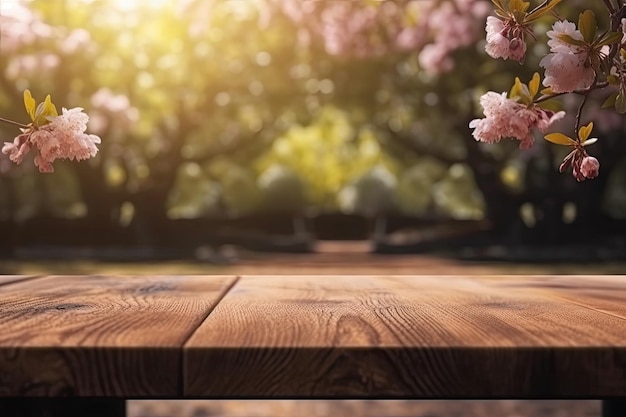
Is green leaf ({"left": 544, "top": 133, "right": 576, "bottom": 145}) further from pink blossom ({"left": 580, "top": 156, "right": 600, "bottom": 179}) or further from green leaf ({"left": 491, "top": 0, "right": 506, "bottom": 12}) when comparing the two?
green leaf ({"left": 491, "top": 0, "right": 506, "bottom": 12})

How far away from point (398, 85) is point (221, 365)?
15.1 meters

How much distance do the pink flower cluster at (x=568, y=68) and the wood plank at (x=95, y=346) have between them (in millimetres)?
690

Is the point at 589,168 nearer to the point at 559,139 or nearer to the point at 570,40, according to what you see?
the point at 559,139

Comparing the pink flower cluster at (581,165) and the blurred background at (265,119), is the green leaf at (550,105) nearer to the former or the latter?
the pink flower cluster at (581,165)

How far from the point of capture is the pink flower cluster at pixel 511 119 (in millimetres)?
1530

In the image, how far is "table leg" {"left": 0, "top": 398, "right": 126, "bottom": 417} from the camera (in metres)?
1.12

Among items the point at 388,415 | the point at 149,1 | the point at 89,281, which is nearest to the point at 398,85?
the point at 149,1

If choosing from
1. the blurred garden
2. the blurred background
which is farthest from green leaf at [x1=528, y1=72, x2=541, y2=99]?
the blurred garden

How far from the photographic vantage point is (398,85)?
51.5ft

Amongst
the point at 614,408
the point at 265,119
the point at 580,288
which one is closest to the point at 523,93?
the point at 580,288

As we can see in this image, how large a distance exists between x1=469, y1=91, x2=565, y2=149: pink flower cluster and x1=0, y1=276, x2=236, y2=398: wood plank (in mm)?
609

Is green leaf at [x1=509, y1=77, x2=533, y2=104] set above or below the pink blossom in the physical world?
above

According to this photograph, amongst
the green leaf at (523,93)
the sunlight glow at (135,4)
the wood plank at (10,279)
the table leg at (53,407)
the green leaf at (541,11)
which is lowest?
the table leg at (53,407)

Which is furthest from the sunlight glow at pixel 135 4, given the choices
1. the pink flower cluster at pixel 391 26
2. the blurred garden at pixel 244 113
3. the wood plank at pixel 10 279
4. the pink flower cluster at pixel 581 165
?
the pink flower cluster at pixel 581 165
